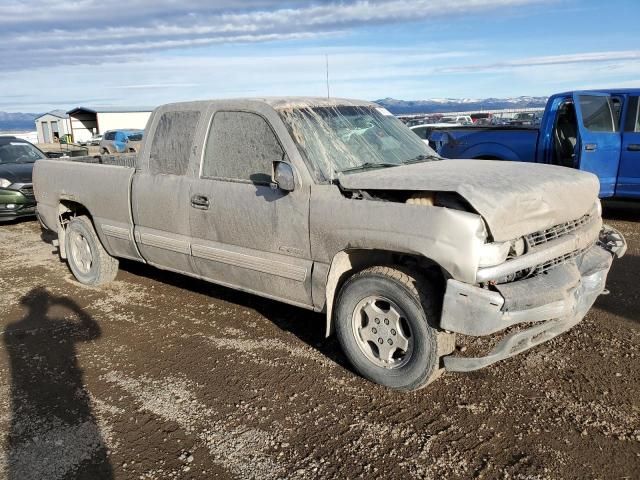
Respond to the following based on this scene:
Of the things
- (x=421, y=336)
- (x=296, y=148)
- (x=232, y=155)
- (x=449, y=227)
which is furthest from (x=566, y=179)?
(x=232, y=155)

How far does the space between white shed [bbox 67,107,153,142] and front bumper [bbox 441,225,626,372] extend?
54.3 m

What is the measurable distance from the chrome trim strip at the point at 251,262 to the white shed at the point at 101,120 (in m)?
52.4

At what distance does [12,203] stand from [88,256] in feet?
16.1

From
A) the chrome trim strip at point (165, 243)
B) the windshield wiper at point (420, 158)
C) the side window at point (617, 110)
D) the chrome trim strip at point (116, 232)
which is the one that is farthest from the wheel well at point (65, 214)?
the side window at point (617, 110)

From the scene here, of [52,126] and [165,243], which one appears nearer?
[165,243]

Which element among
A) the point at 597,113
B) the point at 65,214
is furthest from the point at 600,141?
the point at 65,214

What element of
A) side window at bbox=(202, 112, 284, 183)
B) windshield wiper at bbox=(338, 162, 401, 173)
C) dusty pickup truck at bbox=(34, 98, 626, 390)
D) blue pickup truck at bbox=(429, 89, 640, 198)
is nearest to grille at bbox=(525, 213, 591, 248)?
dusty pickup truck at bbox=(34, 98, 626, 390)

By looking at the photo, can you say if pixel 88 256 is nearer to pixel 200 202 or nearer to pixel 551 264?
pixel 200 202

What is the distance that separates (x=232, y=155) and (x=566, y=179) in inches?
97.6

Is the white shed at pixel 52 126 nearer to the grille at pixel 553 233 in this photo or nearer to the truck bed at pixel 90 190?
the truck bed at pixel 90 190

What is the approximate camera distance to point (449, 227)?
309cm

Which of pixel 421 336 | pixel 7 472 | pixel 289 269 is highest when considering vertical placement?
pixel 289 269

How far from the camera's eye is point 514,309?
10.2 feet

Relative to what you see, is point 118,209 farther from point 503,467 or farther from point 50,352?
point 503,467
